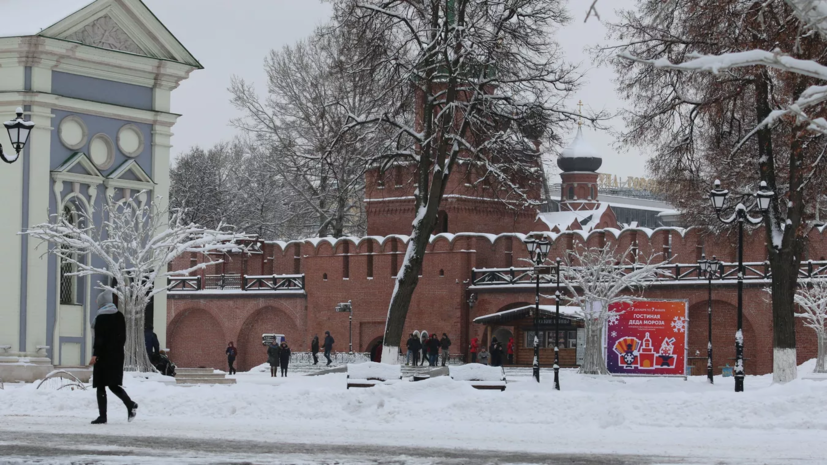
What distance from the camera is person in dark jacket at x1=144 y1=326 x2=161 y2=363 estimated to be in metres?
23.7

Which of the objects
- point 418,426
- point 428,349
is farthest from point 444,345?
point 418,426

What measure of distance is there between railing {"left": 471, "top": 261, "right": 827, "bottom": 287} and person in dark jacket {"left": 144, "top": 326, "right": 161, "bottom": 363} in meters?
19.1

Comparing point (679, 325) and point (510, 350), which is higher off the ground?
point (679, 325)

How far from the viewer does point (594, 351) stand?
35.9m

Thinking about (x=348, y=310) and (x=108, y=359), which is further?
(x=348, y=310)

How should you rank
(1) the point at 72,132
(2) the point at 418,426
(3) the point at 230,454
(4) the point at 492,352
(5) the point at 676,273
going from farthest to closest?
1. (5) the point at 676,273
2. (4) the point at 492,352
3. (1) the point at 72,132
4. (2) the point at 418,426
5. (3) the point at 230,454

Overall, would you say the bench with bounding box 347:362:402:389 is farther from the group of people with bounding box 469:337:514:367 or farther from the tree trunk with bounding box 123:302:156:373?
the group of people with bounding box 469:337:514:367

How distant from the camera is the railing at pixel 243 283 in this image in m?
49.7

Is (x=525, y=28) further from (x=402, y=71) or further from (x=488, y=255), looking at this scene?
(x=488, y=255)

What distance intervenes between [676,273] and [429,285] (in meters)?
9.01

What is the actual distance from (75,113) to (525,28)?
9502mm

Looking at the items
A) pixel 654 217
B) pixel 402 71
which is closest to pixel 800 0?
pixel 402 71

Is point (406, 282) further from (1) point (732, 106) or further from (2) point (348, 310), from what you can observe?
(2) point (348, 310)

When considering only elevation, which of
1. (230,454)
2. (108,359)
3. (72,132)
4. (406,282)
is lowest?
(230,454)
